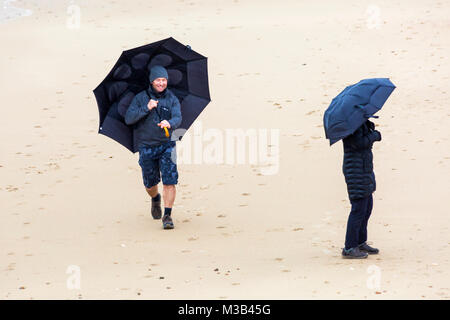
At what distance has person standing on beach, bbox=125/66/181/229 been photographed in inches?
421

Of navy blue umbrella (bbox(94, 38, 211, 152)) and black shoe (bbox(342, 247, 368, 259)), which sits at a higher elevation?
navy blue umbrella (bbox(94, 38, 211, 152))

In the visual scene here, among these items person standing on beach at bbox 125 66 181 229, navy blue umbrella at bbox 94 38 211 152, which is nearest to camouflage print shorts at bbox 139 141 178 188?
person standing on beach at bbox 125 66 181 229

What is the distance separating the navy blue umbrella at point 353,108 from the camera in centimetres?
902

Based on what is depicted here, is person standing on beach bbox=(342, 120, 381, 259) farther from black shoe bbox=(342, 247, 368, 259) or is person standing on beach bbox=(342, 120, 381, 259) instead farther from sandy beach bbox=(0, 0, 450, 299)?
sandy beach bbox=(0, 0, 450, 299)

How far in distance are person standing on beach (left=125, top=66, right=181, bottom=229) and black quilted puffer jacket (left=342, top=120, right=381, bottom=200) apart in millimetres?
2226

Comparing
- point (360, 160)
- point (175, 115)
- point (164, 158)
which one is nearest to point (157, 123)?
point (175, 115)

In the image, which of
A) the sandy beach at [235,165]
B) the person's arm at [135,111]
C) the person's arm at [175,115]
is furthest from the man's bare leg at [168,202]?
the person's arm at [135,111]

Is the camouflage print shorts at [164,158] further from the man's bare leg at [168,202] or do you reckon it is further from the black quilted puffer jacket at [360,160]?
the black quilted puffer jacket at [360,160]

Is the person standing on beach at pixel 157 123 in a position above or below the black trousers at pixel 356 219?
above

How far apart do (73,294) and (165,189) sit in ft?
8.82

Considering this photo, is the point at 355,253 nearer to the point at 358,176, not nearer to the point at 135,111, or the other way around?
the point at 358,176

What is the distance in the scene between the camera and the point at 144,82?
1105 cm

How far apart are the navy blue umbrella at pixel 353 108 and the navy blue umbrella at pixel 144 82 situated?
244 cm

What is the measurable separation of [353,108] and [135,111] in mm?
2779
